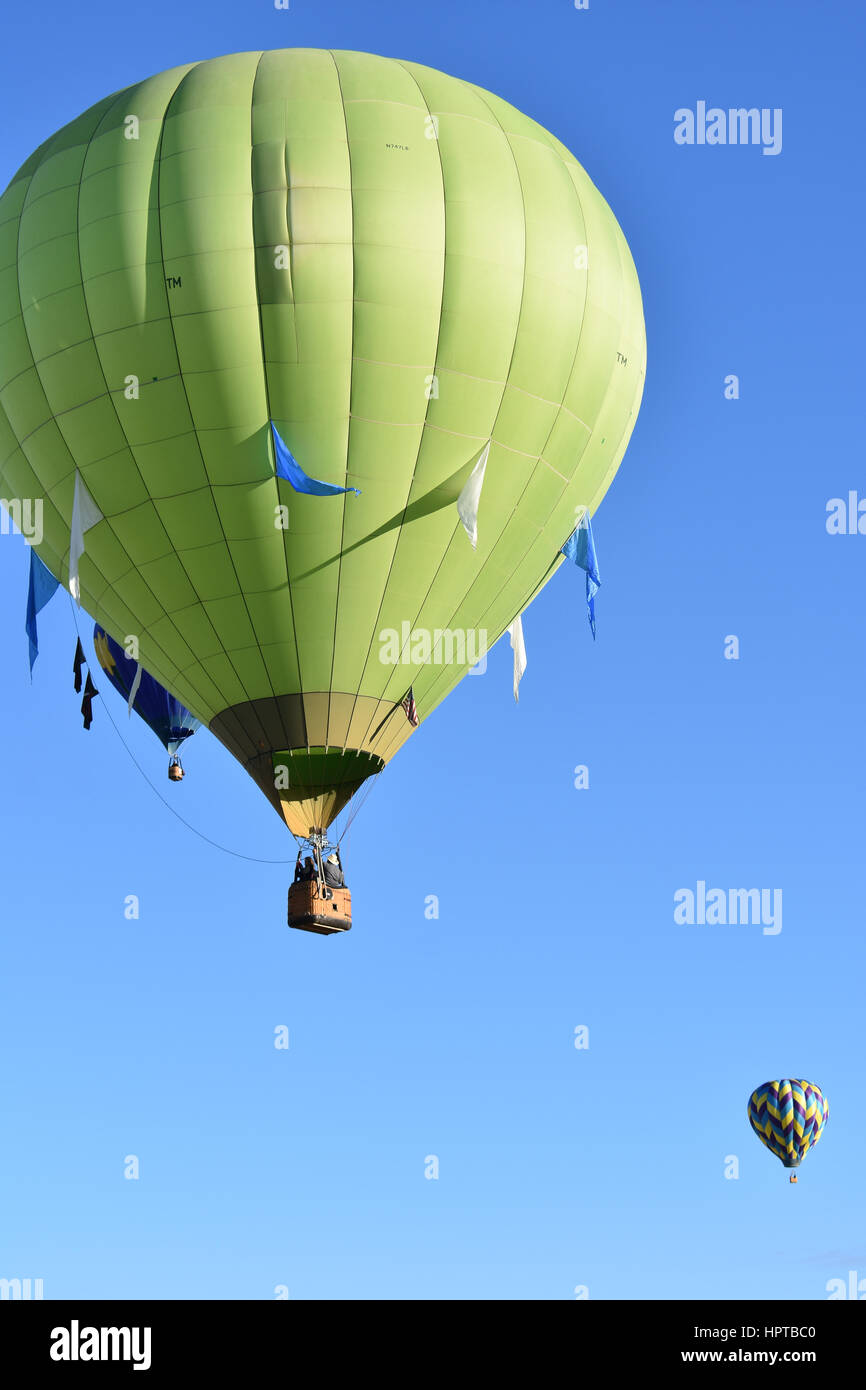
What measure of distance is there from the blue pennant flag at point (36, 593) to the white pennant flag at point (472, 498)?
6.12 metres

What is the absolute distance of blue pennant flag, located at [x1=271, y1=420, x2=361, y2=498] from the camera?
85.8ft

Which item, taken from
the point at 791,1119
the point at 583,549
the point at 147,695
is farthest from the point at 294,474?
the point at 791,1119

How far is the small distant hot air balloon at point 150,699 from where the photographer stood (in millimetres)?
30344

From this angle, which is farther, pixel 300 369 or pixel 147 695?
pixel 147 695

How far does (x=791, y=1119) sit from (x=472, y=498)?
654 inches

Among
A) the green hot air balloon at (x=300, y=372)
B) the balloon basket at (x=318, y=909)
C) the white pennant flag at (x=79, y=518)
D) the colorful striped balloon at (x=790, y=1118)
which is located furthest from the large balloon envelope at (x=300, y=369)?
the colorful striped balloon at (x=790, y=1118)

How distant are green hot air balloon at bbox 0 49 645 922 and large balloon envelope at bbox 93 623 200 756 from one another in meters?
2.13

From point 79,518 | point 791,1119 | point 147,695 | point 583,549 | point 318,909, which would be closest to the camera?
point 318,909

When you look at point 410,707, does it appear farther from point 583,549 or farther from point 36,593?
point 36,593

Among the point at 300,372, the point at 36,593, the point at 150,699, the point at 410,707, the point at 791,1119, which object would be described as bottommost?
the point at 791,1119

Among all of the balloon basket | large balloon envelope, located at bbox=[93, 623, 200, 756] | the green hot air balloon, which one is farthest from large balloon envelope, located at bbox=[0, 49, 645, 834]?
large balloon envelope, located at bbox=[93, 623, 200, 756]

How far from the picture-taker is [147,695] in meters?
31.6

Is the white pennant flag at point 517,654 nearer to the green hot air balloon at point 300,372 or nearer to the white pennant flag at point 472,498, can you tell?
the green hot air balloon at point 300,372

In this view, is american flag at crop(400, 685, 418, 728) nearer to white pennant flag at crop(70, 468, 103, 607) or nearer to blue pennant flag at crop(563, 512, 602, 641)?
blue pennant flag at crop(563, 512, 602, 641)
